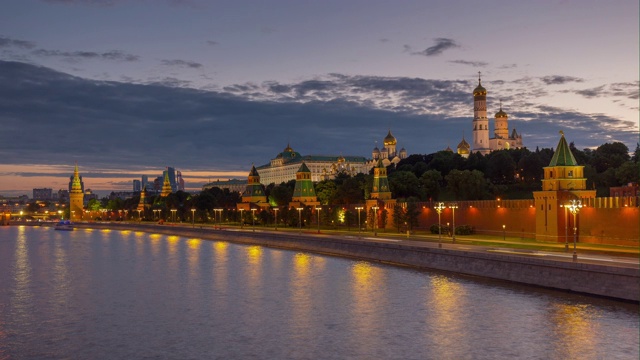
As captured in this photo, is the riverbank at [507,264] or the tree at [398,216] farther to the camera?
the tree at [398,216]

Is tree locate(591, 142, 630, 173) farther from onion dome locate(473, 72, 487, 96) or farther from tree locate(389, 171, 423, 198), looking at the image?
onion dome locate(473, 72, 487, 96)

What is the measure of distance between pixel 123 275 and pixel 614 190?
42.1 m

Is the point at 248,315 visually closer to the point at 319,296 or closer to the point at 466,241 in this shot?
the point at 319,296

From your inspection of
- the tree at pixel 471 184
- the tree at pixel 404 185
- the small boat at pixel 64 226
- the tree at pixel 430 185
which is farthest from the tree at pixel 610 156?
the small boat at pixel 64 226

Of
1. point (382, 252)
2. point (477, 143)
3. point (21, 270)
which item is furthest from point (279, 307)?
point (477, 143)

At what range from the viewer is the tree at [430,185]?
9700 cm

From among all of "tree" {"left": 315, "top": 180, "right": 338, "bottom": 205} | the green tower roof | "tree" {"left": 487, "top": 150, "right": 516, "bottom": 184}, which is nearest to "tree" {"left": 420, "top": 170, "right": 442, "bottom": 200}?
"tree" {"left": 487, "top": 150, "right": 516, "bottom": 184}

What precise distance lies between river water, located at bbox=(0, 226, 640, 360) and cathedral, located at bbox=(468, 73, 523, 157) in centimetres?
11676

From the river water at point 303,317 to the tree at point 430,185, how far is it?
5087cm

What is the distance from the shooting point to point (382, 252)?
48906 mm

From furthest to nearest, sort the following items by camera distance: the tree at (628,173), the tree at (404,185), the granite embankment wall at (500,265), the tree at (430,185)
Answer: the tree at (430,185) < the tree at (404,185) < the tree at (628,173) < the granite embankment wall at (500,265)

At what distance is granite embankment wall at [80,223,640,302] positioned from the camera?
2884 centimetres

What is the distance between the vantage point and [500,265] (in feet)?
119

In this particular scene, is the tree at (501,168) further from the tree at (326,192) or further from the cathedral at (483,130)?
the cathedral at (483,130)
